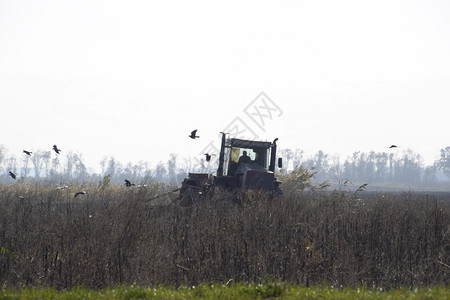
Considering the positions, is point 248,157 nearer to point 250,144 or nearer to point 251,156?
point 251,156

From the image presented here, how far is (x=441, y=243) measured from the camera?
1152 centimetres

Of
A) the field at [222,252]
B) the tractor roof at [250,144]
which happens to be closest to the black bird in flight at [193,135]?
the tractor roof at [250,144]

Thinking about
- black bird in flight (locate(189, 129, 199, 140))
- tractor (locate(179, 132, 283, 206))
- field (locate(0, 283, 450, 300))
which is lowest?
field (locate(0, 283, 450, 300))

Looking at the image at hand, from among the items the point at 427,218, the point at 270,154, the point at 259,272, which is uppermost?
the point at 270,154

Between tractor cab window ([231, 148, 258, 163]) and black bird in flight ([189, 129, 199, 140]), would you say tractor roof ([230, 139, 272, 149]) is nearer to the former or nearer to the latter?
tractor cab window ([231, 148, 258, 163])

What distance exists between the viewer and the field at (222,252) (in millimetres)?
8852

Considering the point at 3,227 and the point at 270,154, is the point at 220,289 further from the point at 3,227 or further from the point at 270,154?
the point at 270,154

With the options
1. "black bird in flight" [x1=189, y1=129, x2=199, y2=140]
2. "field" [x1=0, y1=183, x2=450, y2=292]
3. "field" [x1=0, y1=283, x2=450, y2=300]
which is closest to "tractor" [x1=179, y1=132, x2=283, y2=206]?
"black bird in flight" [x1=189, y1=129, x2=199, y2=140]

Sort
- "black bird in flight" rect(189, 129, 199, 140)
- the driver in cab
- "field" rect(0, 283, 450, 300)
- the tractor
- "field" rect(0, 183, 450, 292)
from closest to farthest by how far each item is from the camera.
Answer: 1. "field" rect(0, 283, 450, 300)
2. "field" rect(0, 183, 450, 292)
3. "black bird in flight" rect(189, 129, 199, 140)
4. the tractor
5. the driver in cab

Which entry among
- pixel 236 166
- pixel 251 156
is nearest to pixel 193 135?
pixel 236 166

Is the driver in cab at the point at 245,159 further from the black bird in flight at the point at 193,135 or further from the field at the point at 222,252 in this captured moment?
the field at the point at 222,252

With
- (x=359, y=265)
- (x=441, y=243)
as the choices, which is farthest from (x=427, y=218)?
(x=359, y=265)

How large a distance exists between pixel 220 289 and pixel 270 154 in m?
9.92

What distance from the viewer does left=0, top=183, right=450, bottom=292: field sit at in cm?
885
